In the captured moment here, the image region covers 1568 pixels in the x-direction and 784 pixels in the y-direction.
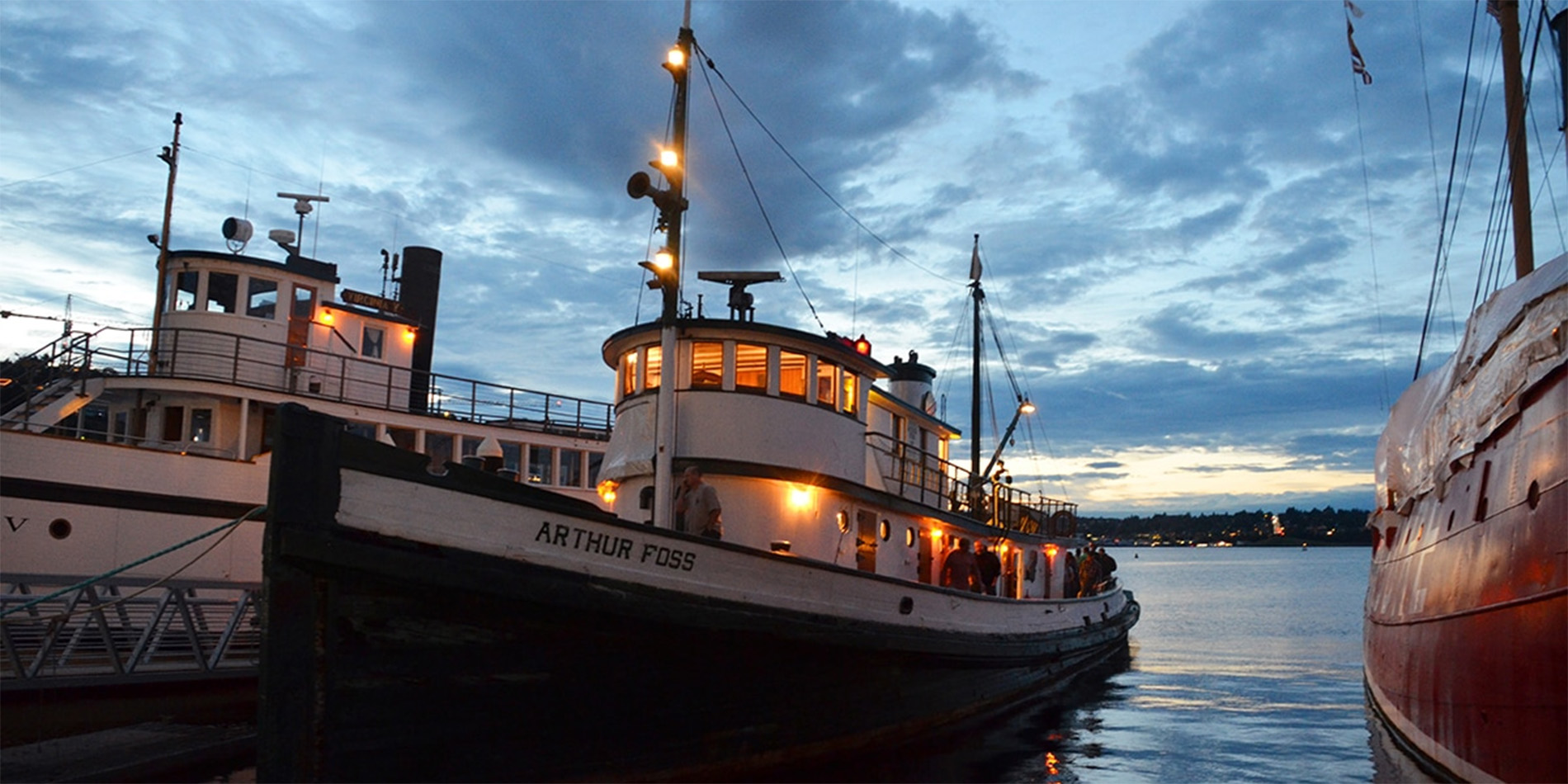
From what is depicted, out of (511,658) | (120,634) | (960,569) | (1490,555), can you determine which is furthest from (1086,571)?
(120,634)

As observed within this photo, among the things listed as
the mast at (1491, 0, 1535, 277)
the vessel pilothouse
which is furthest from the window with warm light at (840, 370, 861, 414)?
the mast at (1491, 0, 1535, 277)

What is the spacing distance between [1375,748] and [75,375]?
2148 cm

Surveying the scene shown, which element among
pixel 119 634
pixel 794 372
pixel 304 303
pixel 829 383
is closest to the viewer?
pixel 794 372

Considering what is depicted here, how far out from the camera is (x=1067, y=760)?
1337 centimetres

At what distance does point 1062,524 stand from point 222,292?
1863cm

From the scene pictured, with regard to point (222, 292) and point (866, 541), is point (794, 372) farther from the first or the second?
point (222, 292)

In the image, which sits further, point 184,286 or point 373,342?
point 373,342

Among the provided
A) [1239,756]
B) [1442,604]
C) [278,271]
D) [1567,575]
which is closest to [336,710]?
[1567,575]

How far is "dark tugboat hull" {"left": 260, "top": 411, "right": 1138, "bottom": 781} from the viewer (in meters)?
7.64

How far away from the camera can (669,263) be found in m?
11.2

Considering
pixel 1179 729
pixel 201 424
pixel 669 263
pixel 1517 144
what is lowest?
pixel 1179 729

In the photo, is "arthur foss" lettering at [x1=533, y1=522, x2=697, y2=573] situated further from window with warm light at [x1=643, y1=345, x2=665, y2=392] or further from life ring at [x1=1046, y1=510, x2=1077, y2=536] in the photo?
life ring at [x1=1046, y1=510, x2=1077, y2=536]

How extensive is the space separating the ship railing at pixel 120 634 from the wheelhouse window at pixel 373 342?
7453mm

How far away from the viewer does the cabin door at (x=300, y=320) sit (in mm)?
20781
